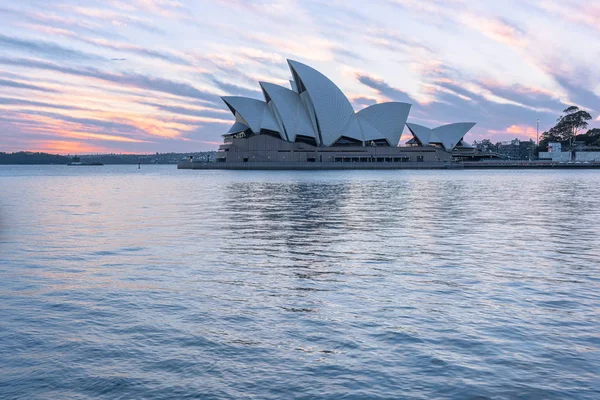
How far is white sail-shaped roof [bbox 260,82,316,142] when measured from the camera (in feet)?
381

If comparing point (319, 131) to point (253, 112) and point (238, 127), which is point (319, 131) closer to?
point (253, 112)

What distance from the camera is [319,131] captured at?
125m

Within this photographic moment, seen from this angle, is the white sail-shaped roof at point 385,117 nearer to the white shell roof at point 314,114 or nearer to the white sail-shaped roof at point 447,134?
the white shell roof at point 314,114

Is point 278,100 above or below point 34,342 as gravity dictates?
above

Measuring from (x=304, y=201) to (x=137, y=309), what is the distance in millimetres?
26324

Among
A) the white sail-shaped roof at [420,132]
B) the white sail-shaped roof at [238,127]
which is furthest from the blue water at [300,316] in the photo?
the white sail-shaped roof at [420,132]

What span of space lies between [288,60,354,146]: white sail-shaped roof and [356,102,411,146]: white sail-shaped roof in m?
7.76

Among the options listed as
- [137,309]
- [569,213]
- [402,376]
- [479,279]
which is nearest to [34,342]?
[137,309]

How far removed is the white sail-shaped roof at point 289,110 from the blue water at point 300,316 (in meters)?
100

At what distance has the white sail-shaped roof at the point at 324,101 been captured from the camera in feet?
360

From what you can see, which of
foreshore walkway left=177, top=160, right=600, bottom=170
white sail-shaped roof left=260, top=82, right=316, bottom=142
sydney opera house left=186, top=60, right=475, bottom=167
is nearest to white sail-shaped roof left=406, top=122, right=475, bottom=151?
sydney opera house left=186, top=60, right=475, bottom=167

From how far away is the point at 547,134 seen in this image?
19262 centimetres

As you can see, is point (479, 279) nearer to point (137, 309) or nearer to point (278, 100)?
point (137, 309)

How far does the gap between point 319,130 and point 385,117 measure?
17.9 metres
